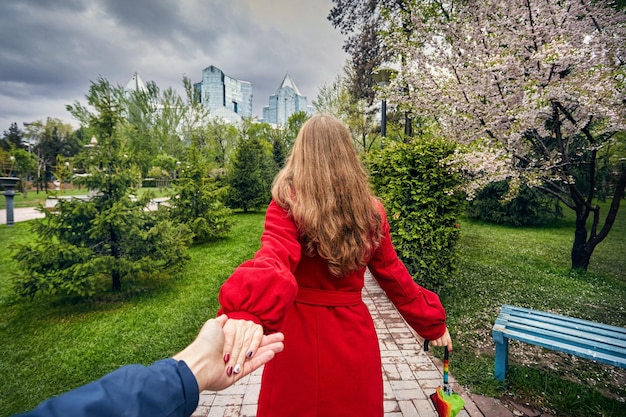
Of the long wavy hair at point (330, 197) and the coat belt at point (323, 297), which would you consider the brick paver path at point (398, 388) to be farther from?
the long wavy hair at point (330, 197)

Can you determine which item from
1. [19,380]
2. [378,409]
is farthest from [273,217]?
[19,380]

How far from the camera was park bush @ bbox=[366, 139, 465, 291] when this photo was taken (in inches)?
199

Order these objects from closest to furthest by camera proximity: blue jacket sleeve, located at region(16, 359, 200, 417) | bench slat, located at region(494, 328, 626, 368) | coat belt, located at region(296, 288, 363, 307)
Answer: blue jacket sleeve, located at region(16, 359, 200, 417)
coat belt, located at region(296, 288, 363, 307)
bench slat, located at region(494, 328, 626, 368)

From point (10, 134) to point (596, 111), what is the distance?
5925cm

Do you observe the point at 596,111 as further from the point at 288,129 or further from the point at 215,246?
the point at 288,129

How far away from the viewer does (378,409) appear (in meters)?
1.58

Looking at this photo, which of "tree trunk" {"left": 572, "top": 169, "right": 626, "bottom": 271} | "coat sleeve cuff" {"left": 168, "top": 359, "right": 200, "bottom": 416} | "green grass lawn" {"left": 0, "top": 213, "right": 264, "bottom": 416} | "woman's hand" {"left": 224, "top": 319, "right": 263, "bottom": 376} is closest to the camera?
"coat sleeve cuff" {"left": 168, "top": 359, "right": 200, "bottom": 416}

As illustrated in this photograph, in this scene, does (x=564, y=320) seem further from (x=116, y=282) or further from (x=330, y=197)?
(x=116, y=282)

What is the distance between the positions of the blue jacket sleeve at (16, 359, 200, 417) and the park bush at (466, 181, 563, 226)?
47.1 ft

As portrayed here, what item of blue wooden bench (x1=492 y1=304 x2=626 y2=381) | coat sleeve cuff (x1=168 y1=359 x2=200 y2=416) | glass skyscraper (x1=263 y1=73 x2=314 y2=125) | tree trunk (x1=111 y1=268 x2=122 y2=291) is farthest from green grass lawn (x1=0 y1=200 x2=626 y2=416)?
glass skyscraper (x1=263 y1=73 x2=314 y2=125)

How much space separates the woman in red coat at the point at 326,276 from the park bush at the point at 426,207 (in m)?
3.83

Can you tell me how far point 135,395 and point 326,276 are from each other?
0.94 m

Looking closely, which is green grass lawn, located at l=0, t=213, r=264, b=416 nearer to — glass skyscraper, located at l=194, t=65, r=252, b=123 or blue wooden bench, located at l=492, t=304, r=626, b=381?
blue wooden bench, located at l=492, t=304, r=626, b=381

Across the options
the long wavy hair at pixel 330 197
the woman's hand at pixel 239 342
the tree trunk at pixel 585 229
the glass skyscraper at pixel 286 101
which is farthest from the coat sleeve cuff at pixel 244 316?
the glass skyscraper at pixel 286 101
